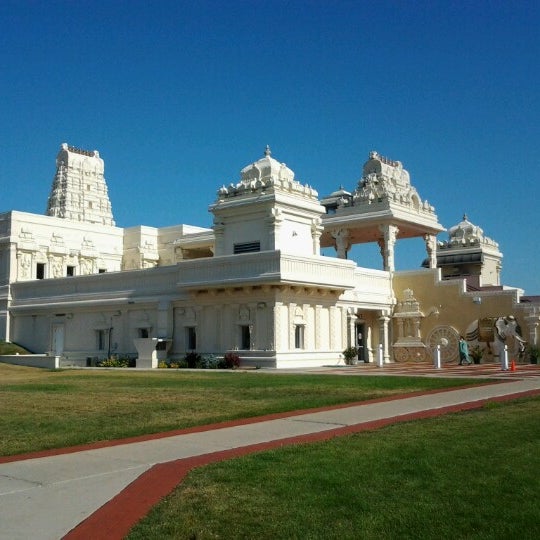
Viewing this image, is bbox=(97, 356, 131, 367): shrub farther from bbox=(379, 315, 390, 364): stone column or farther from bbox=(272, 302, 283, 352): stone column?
bbox=(379, 315, 390, 364): stone column

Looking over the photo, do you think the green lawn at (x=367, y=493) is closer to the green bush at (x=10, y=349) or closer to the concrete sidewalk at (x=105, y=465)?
the concrete sidewalk at (x=105, y=465)

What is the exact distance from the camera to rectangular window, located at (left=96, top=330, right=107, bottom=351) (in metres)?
42.2

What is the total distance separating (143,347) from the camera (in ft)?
123

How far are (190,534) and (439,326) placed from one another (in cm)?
3592

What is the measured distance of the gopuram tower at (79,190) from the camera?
7019 centimetres

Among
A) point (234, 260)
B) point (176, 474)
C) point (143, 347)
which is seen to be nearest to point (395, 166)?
point (234, 260)

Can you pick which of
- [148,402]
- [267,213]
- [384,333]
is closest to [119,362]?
[267,213]

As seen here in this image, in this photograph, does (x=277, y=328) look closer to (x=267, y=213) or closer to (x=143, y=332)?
(x=267, y=213)

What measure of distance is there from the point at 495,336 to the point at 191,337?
53.5 feet

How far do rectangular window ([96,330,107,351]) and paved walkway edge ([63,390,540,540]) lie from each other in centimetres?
3214

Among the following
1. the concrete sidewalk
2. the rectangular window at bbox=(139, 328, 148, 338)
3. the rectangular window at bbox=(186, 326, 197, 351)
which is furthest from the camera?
the rectangular window at bbox=(139, 328, 148, 338)

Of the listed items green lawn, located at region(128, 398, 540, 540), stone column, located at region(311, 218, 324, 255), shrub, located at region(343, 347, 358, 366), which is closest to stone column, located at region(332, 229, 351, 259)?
stone column, located at region(311, 218, 324, 255)

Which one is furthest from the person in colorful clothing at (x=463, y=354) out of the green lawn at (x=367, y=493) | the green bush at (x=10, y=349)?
the green bush at (x=10, y=349)

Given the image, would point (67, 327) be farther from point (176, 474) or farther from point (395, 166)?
point (176, 474)
